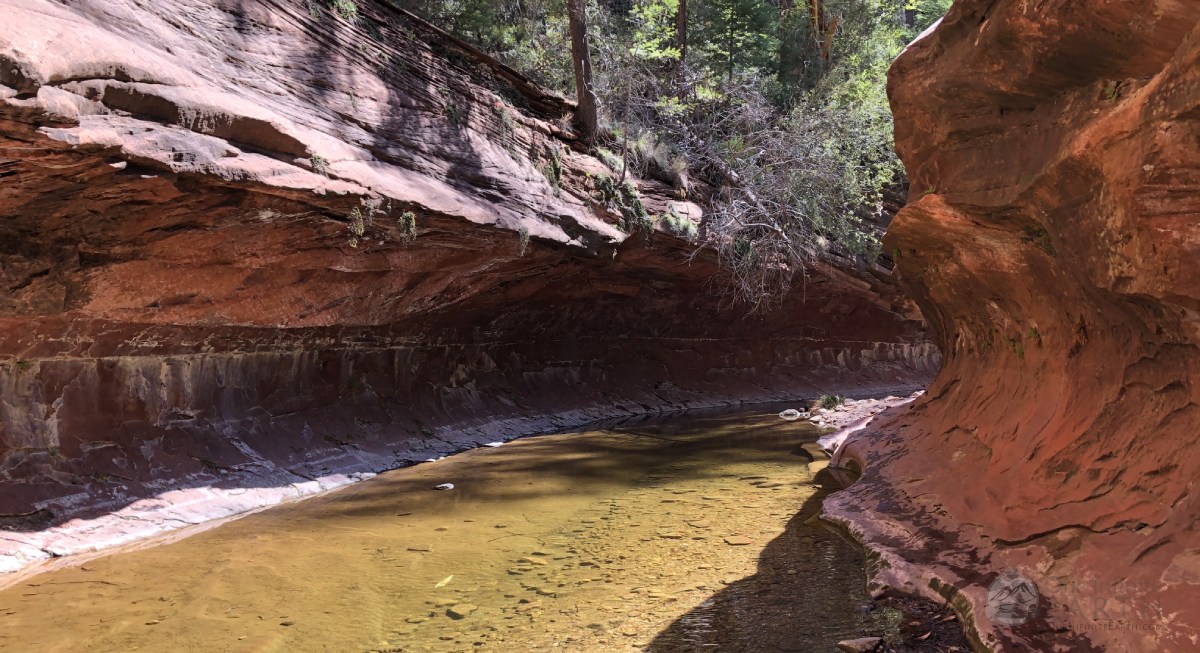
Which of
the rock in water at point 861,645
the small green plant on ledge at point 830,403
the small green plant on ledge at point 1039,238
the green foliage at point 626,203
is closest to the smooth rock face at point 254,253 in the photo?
the green foliage at point 626,203

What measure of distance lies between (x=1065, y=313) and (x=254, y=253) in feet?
27.5

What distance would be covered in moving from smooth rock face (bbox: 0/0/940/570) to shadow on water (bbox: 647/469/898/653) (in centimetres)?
554

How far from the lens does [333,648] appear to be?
4.79 meters

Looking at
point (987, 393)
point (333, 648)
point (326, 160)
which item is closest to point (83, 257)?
point (326, 160)

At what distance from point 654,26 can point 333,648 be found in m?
16.7

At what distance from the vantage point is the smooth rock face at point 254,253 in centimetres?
733

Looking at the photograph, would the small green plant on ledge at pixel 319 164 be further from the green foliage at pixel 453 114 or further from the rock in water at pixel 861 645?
the rock in water at pixel 861 645

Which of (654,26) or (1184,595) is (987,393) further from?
Answer: (654,26)

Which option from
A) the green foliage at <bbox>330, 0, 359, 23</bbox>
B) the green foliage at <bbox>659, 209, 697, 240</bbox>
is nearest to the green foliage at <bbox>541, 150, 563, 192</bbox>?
the green foliage at <bbox>659, 209, 697, 240</bbox>

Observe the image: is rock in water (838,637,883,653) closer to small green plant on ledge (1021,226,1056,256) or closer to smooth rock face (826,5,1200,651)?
smooth rock face (826,5,1200,651)

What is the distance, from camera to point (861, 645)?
14.3ft

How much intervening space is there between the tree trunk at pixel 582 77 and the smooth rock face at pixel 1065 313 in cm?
932

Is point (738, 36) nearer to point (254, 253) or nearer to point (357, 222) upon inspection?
point (357, 222)

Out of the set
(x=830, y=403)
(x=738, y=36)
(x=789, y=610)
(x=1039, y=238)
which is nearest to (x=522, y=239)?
(x=1039, y=238)
